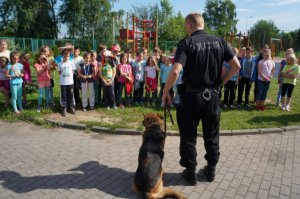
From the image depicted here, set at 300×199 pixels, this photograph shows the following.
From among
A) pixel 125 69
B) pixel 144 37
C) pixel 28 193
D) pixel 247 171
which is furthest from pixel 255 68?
pixel 144 37

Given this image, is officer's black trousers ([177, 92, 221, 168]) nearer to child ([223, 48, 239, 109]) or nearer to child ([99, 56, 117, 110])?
child ([99, 56, 117, 110])

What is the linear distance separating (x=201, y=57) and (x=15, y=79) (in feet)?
19.7

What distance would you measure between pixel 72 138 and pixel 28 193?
7.70ft

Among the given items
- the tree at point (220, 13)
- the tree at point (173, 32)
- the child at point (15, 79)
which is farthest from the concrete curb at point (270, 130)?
the tree at point (220, 13)

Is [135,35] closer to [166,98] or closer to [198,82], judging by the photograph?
[166,98]

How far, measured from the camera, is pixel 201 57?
12.6ft

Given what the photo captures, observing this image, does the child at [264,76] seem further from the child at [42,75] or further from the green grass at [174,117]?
the child at [42,75]

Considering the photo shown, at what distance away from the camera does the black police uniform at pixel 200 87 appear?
382 cm

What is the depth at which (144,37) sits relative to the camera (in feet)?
58.7

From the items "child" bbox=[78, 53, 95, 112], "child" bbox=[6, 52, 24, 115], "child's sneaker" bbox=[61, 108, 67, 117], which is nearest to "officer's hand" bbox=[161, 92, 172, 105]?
"child's sneaker" bbox=[61, 108, 67, 117]

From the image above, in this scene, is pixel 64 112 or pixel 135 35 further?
pixel 135 35

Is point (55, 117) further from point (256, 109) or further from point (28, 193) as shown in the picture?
point (256, 109)

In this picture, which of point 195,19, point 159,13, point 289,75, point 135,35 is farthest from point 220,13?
point 195,19

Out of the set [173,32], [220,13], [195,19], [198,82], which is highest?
[220,13]
